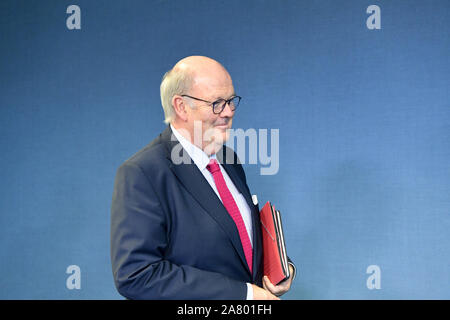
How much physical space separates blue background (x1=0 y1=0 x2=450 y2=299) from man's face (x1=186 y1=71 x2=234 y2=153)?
1107 mm

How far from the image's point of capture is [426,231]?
2.45 m

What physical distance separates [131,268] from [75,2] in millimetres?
1956

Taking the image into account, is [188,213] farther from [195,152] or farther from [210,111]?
[210,111]

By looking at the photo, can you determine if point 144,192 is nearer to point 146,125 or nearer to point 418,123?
point 146,125

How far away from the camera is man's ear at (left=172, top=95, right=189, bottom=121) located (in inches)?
59.1

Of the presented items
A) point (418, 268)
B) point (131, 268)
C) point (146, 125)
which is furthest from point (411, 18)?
point (131, 268)

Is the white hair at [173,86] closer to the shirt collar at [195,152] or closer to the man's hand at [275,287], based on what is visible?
the shirt collar at [195,152]

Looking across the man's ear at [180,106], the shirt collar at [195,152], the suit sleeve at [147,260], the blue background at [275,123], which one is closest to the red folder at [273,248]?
the suit sleeve at [147,260]

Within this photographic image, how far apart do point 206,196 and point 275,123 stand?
4.08ft

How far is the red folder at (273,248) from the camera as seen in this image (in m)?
1.42

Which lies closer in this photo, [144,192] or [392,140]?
[144,192]

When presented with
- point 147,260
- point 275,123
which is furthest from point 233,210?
point 275,123

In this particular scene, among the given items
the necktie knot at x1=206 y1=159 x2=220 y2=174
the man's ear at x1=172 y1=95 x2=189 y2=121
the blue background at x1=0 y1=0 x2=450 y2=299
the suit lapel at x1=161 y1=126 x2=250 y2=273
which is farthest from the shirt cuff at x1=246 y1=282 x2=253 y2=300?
the blue background at x1=0 y1=0 x2=450 y2=299

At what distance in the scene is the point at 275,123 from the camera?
2592 mm
